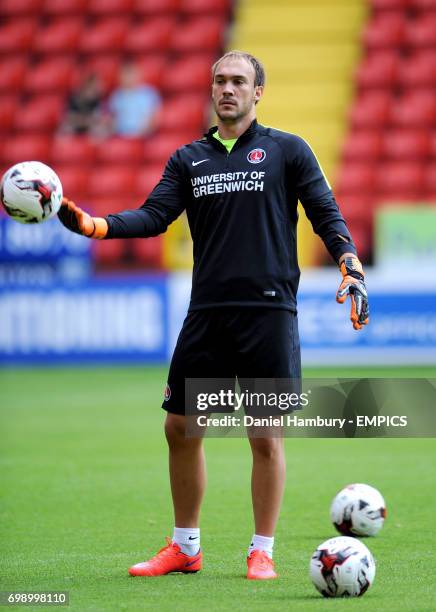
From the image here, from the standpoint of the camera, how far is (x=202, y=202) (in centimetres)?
547

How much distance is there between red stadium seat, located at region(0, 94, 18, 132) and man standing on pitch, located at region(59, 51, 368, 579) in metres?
17.9

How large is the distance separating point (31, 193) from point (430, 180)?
50.7ft

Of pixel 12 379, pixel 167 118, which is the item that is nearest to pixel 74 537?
pixel 12 379

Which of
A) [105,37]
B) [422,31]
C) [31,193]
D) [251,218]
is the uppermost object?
[105,37]

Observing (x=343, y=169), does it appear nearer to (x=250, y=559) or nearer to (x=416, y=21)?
(x=416, y=21)

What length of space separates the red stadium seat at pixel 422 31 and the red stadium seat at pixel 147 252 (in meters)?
6.19

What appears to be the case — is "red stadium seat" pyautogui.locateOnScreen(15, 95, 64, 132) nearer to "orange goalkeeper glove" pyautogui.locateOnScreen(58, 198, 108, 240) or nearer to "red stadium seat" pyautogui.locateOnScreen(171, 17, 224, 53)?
"red stadium seat" pyautogui.locateOnScreen(171, 17, 224, 53)

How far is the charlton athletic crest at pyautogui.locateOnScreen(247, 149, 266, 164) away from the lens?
543 cm

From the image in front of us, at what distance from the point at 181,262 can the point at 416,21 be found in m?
7.40

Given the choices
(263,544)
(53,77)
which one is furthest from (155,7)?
(263,544)

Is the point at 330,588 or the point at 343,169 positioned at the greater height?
the point at 343,169

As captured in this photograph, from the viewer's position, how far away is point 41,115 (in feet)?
74.9

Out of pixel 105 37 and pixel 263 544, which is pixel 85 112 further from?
pixel 263 544

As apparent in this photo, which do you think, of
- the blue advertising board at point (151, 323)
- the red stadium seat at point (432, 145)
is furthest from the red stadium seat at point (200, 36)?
the blue advertising board at point (151, 323)
